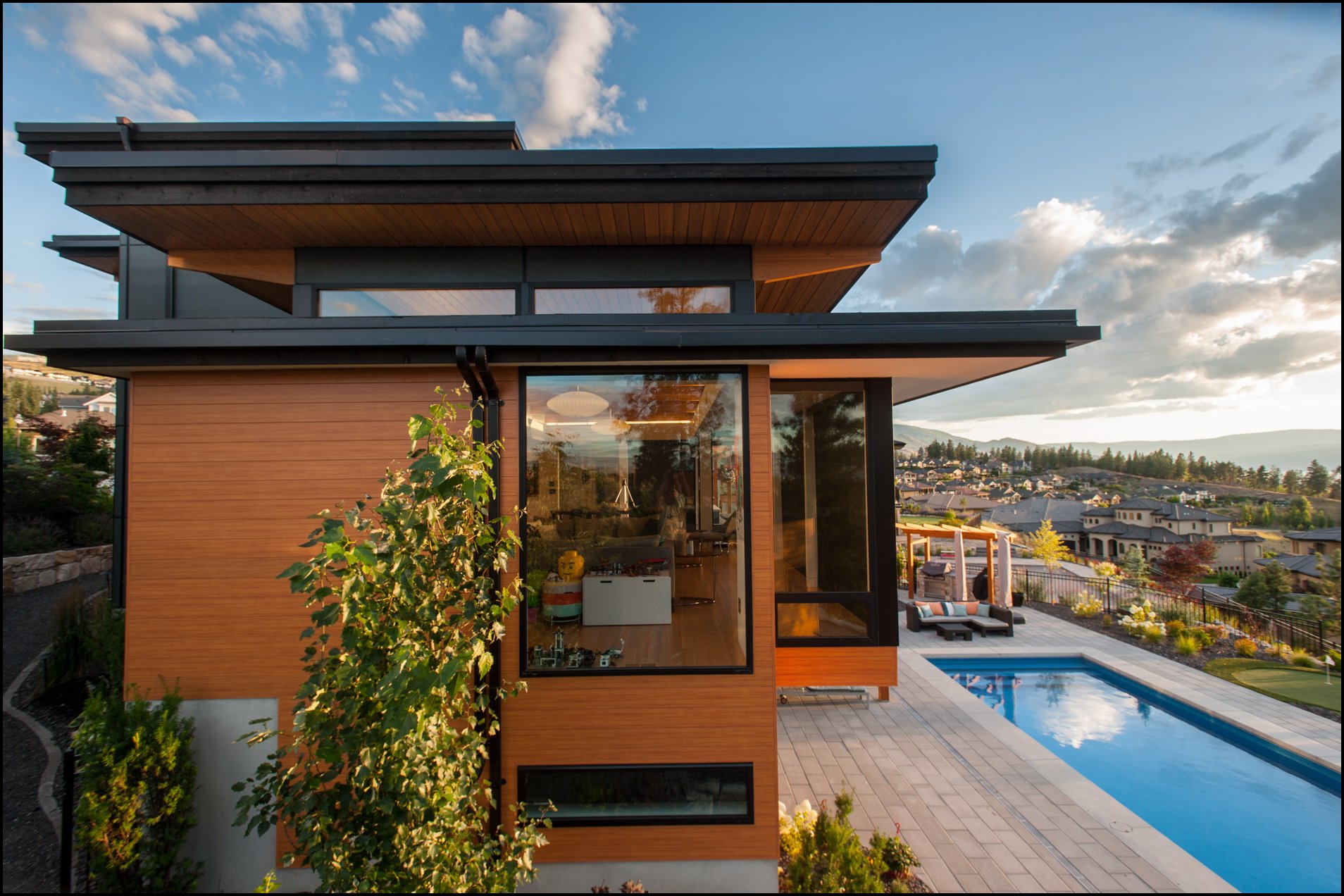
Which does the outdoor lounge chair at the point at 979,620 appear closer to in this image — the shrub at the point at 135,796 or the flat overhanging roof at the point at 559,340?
the flat overhanging roof at the point at 559,340

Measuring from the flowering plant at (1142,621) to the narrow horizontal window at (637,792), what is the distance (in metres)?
10.8

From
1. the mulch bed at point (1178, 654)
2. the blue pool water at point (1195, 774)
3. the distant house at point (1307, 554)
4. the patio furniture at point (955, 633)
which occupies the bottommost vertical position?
the blue pool water at point (1195, 774)

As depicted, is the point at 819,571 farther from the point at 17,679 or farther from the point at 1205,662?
the point at 17,679

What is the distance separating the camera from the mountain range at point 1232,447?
25.2m

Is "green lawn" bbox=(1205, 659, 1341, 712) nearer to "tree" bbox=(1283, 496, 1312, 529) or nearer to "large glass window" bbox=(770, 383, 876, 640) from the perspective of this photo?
"large glass window" bbox=(770, 383, 876, 640)

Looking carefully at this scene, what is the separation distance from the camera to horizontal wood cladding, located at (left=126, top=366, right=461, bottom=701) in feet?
12.3

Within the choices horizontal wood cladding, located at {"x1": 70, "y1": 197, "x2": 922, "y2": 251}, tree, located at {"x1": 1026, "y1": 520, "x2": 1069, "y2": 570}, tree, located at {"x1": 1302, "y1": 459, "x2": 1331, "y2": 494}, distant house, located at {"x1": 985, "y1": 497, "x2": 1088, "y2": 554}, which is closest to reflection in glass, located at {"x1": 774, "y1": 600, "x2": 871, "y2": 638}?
horizontal wood cladding, located at {"x1": 70, "y1": 197, "x2": 922, "y2": 251}

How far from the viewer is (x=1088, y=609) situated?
11641 millimetres

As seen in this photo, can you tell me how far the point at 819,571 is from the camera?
586 centimetres

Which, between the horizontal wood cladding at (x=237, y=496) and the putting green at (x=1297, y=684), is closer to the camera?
the horizontal wood cladding at (x=237, y=496)

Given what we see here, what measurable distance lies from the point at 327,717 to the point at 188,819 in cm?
218

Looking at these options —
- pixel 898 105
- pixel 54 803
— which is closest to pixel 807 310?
pixel 898 105

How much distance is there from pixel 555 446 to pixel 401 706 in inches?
77.2

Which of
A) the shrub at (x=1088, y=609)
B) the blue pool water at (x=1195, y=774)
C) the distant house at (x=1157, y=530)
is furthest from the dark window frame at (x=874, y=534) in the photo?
the distant house at (x=1157, y=530)
